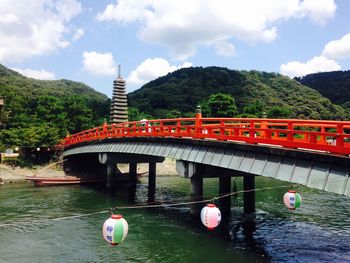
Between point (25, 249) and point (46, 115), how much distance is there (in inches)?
1600

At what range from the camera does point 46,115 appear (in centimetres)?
5628

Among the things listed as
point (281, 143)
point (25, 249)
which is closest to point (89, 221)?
point (25, 249)

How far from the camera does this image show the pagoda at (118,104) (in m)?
64.6

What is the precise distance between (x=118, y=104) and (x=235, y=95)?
61320 millimetres

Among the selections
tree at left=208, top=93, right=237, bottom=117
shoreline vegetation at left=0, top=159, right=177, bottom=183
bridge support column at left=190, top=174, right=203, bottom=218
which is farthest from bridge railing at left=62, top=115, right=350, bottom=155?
tree at left=208, top=93, right=237, bottom=117

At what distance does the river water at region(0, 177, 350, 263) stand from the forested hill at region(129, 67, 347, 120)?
66.7 m

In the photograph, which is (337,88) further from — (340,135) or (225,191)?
(340,135)

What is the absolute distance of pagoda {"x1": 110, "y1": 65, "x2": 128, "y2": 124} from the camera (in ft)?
212

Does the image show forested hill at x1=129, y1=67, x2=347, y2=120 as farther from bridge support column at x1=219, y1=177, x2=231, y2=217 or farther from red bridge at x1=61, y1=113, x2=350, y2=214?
bridge support column at x1=219, y1=177, x2=231, y2=217

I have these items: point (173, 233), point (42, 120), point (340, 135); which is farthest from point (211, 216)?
point (42, 120)

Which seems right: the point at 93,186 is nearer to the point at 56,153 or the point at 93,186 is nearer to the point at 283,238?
the point at 56,153

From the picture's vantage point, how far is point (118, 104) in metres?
65.8

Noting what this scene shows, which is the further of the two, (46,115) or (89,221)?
(46,115)

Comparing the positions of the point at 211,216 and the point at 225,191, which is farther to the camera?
the point at 225,191
